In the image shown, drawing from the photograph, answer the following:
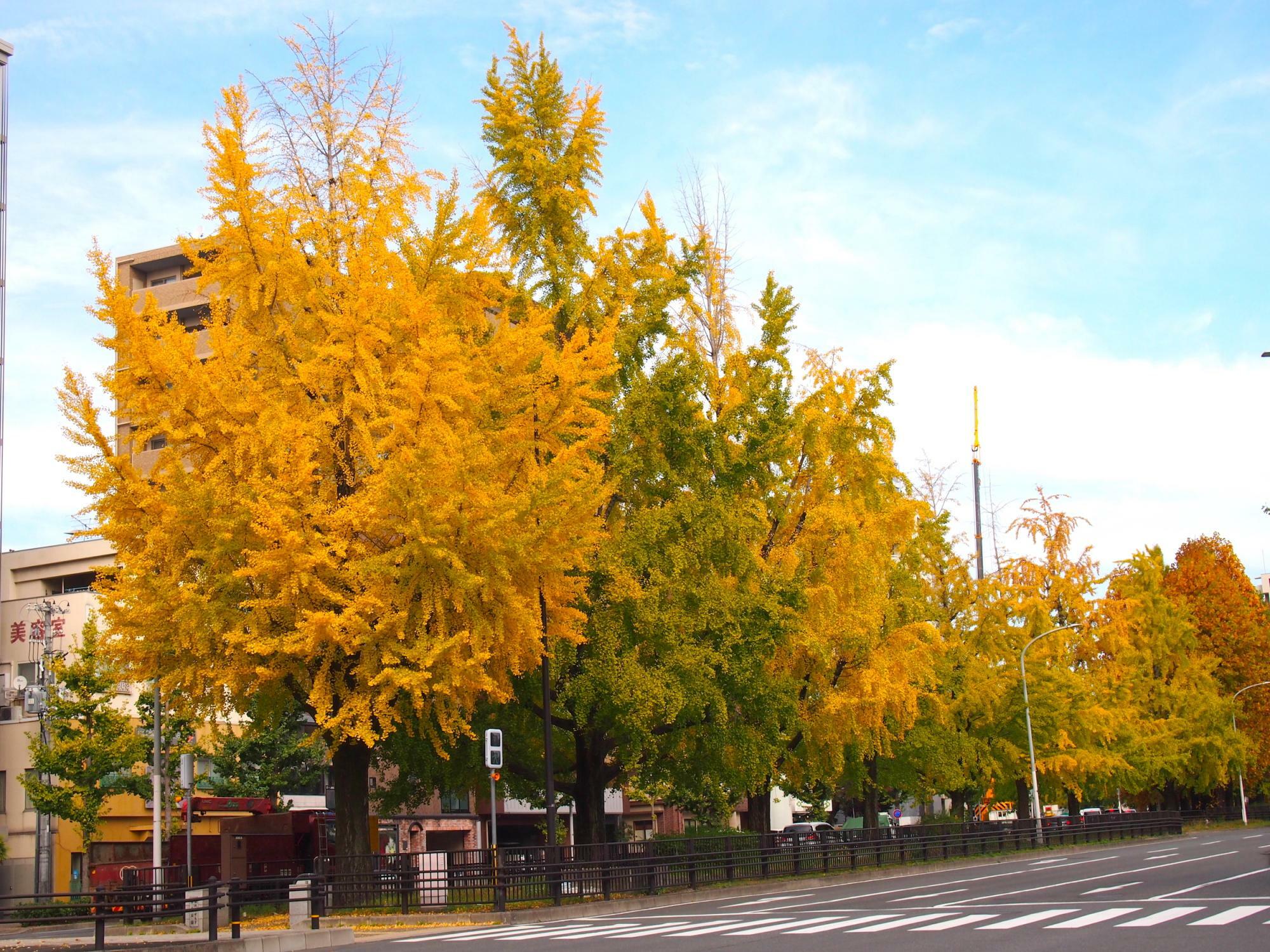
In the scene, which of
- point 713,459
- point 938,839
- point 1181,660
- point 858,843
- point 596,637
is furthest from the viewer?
point 1181,660

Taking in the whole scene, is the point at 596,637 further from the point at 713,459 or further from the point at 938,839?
the point at 938,839

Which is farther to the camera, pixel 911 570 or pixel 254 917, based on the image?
pixel 911 570

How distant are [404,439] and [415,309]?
235cm

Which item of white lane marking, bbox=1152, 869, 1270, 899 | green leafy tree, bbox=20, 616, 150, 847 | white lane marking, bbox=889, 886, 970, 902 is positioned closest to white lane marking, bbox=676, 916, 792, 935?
white lane marking, bbox=889, 886, 970, 902

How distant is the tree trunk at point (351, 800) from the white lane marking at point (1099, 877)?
450 inches

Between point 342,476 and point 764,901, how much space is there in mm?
12026

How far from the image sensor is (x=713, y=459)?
1076 inches

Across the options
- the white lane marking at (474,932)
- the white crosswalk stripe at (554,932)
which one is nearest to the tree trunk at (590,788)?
the white crosswalk stripe at (554,932)

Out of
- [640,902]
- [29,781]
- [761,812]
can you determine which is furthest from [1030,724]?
[29,781]

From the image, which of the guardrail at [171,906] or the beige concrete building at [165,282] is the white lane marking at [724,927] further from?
the beige concrete building at [165,282]

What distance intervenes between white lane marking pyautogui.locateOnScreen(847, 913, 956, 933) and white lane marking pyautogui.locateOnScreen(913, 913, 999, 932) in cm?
30

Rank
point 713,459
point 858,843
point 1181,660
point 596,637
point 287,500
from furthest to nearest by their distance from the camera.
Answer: point 1181,660, point 858,843, point 713,459, point 596,637, point 287,500

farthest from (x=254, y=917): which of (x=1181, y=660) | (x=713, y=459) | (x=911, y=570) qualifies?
(x=1181, y=660)

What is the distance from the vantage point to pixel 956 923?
16.7 m
